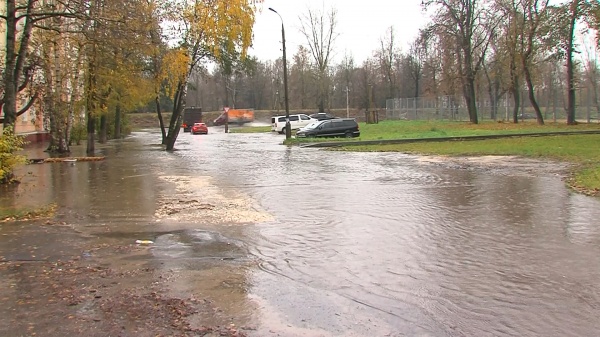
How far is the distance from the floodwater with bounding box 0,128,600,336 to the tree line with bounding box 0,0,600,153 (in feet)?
15.8

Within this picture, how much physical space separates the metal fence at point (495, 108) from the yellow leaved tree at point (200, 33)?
35148 millimetres

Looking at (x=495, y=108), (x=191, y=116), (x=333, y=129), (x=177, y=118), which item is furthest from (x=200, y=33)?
(x=191, y=116)

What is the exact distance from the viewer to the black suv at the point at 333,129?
3605 centimetres

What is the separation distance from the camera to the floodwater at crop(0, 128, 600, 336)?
4805mm

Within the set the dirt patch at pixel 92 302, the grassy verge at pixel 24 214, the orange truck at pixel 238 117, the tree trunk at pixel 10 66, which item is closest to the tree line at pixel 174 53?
the tree trunk at pixel 10 66

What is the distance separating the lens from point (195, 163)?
855 inches

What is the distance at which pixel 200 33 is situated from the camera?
97.8 feet

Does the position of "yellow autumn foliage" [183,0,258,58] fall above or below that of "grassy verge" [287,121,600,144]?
above

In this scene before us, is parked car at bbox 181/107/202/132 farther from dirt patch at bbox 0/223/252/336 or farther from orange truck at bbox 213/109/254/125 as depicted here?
dirt patch at bbox 0/223/252/336

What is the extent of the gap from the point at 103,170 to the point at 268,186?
817cm

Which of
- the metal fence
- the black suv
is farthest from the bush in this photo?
the metal fence

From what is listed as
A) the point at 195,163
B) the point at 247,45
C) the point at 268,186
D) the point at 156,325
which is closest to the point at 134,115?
the point at 247,45

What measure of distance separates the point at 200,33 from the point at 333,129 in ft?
38.3

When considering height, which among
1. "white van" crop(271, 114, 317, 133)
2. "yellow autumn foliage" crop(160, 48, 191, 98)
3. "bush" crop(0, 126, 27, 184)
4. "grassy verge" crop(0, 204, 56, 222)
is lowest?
"grassy verge" crop(0, 204, 56, 222)
